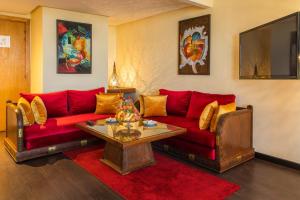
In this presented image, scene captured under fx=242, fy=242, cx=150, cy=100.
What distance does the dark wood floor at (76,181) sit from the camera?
2.35m

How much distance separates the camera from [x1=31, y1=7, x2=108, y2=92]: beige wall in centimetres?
423

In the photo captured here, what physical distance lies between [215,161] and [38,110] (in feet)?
8.25

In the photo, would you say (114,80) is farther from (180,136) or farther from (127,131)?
Result: (127,131)

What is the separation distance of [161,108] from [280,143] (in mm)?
1819

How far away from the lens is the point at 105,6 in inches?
165

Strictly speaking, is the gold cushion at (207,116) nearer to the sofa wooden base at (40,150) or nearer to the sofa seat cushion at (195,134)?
the sofa seat cushion at (195,134)

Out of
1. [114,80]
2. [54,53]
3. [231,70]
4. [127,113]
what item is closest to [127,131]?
[127,113]

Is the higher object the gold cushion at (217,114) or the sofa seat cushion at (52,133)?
the gold cushion at (217,114)

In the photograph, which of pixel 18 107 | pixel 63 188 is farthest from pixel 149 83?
pixel 63 188

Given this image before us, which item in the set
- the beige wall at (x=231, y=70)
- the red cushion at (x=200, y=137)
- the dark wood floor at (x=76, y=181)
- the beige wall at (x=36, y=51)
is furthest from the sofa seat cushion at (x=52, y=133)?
the beige wall at (x=231, y=70)

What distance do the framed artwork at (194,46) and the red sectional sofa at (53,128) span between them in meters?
1.75

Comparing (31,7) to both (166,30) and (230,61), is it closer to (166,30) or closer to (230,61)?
(166,30)

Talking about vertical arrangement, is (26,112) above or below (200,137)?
above

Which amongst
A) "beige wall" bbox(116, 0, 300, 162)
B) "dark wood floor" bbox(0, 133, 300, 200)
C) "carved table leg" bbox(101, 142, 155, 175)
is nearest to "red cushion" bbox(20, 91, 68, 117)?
"dark wood floor" bbox(0, 133, 300, 200)
